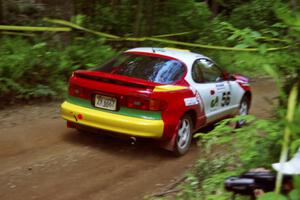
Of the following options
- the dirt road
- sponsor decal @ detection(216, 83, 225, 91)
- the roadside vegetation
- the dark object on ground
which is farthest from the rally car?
the dark object on ground

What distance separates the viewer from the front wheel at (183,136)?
725 centimetres

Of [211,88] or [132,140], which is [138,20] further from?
[132,140]

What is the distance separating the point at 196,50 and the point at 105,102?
8807 millimetres

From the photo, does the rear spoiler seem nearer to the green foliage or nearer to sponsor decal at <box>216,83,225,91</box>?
sponsor decal at <box>216,83,225,91</box>

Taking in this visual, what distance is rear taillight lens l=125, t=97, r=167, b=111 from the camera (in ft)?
22.1

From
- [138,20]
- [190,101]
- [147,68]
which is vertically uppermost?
[138,20]

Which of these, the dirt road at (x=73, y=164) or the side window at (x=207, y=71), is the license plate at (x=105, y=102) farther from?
the side window at (x=207, y=71)

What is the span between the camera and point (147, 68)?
7246 millimetres

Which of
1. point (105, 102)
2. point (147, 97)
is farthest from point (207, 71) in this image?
point (105, 102)

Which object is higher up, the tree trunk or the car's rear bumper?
the tree trunk

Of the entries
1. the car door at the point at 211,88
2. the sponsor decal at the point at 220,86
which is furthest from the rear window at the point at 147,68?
→ the sponsor decal at the point at 220,86

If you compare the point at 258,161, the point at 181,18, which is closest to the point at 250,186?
the point at 258,161

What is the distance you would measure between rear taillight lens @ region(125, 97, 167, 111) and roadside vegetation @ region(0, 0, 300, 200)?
0.86 meters

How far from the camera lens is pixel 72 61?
11.5 meters
